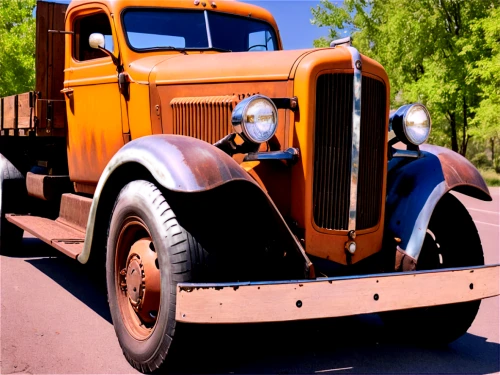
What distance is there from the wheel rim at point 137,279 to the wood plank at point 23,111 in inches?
101

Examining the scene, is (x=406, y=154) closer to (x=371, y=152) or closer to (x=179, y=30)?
(x=371, y=152)

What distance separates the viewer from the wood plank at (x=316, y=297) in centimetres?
295

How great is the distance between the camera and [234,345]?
394 centimetres

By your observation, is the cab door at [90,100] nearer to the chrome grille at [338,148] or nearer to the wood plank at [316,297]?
the chrome grille at [338,148]

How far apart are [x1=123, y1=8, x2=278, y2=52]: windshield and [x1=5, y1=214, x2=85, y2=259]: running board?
1.52m

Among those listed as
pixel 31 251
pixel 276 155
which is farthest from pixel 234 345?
pixel 31 251

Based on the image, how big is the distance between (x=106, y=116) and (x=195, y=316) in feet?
8.17

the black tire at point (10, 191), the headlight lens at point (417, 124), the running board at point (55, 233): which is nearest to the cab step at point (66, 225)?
the running board at point (55, 233)

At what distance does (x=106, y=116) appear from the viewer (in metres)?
4.97

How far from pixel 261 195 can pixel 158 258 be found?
626mm

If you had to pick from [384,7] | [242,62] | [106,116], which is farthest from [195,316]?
[384,7]

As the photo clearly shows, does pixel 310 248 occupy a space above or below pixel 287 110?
below

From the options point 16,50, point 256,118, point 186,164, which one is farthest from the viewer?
point 16,50

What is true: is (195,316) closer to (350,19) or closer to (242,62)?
(242,62)
